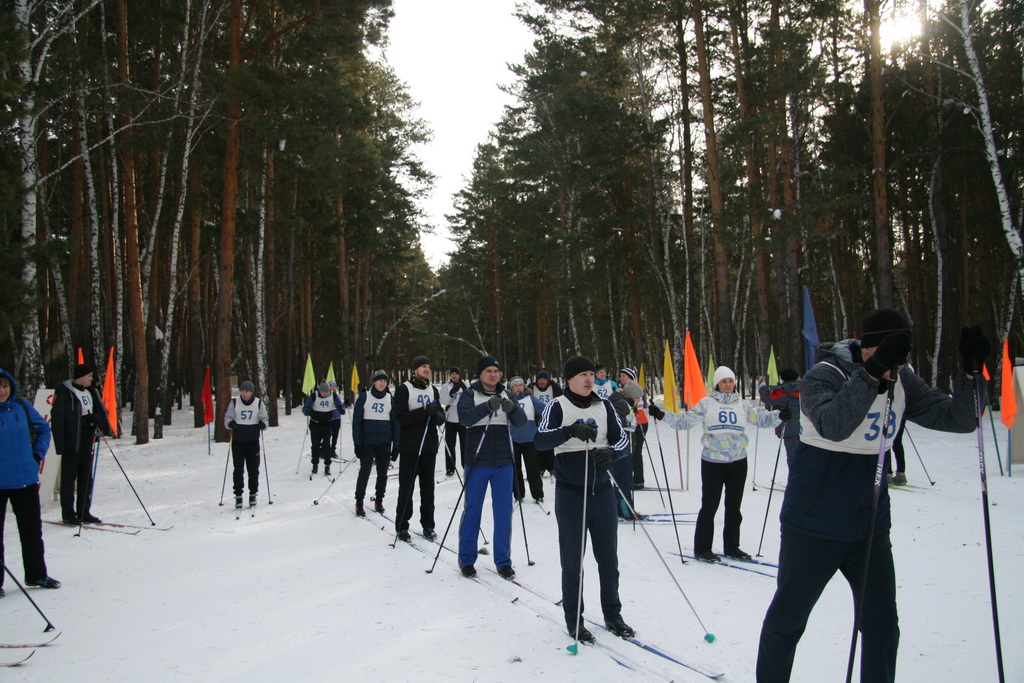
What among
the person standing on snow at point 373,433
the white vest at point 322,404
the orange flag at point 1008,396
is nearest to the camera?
the person standing on snow at point 373,433

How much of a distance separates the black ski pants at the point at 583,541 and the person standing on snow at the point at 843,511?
1.52 metres

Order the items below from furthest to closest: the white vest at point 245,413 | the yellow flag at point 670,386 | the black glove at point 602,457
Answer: the yellow flag at point 670,386 < the white vest at point 245,413 < the black glove at point 602,457

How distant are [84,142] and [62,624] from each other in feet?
43.9

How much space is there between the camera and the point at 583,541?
4.68 metres

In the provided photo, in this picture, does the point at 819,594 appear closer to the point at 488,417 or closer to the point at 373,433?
the point at 488,417

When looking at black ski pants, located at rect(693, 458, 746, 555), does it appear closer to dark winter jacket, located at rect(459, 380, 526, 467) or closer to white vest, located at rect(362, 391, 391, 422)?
dark winter jacket, located at rect(459, 380, 526, 467)

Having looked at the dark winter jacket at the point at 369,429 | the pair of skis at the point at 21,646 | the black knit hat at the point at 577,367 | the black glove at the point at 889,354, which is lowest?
the pair of skis at the point at 21,646

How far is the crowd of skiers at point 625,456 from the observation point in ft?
10.2

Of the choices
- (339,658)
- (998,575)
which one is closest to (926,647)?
(998,575)

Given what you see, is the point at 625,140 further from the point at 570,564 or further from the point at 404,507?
the point at 570,564

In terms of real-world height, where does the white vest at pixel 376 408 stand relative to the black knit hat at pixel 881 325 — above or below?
below

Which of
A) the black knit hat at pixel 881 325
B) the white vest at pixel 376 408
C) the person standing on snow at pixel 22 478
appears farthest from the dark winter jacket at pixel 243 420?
the black knit hat at pixel 881 325

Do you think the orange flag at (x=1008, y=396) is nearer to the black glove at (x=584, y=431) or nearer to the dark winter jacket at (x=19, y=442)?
the black glove at (x=584, y=431)

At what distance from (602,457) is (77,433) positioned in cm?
700
